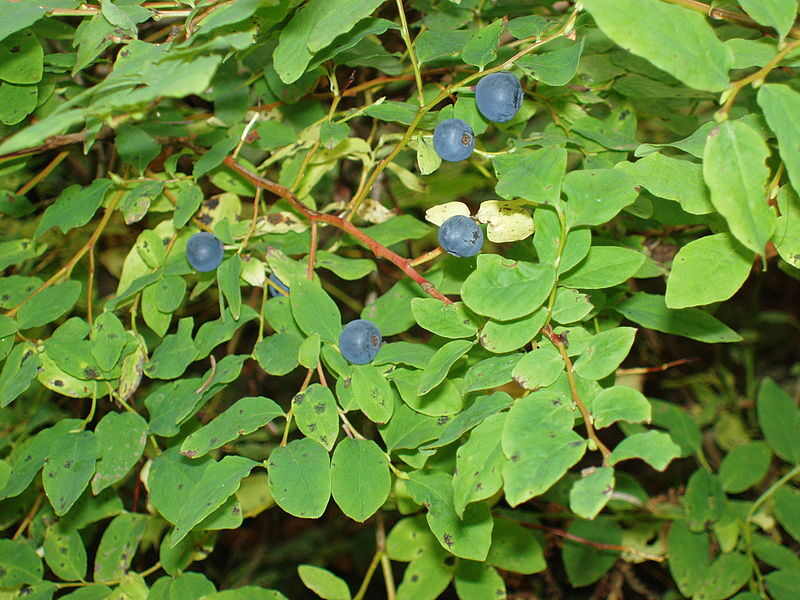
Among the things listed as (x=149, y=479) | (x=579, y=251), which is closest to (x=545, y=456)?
(x=579, y=251)

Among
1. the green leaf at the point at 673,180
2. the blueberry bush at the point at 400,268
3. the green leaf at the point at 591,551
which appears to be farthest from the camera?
the green leaf at the point at 591,551

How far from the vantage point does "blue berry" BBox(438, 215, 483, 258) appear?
3.04 feet

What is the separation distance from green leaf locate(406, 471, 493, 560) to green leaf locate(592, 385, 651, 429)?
250mm

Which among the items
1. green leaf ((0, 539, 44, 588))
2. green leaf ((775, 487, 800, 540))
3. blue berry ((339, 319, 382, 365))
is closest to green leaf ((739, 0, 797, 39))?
blue berry ((339, 319, 382, 365))

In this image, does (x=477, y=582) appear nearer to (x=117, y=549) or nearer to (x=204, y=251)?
(x=117, y=549)

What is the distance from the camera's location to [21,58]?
1.00 m

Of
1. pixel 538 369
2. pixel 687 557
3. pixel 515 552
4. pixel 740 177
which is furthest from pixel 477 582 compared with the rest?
pixel 740 177

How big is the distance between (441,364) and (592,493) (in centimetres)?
24

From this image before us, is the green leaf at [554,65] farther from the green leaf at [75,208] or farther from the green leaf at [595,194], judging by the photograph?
the green leaf at [75,208]

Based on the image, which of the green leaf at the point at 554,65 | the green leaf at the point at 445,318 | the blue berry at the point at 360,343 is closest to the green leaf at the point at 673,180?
the green leaf at the point at 554,65

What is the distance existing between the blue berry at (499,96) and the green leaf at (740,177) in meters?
0.31

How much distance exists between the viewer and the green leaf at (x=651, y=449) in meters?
0.65

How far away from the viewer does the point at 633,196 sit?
803mm

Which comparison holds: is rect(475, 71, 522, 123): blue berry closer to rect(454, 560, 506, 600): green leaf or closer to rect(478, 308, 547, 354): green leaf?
rect(478, 308, 547, 354): green leaf
